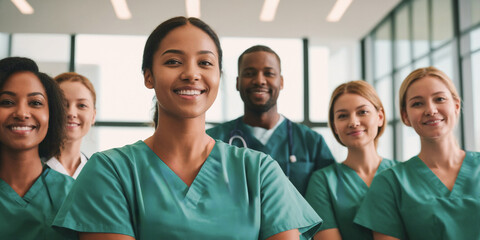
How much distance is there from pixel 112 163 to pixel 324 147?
1.16m

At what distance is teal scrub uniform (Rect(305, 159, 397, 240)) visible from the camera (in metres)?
1.67

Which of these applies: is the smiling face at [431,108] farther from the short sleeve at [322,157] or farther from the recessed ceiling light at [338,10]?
the recessed ceiling light at [338,10]

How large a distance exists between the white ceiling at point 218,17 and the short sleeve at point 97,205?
185 inches

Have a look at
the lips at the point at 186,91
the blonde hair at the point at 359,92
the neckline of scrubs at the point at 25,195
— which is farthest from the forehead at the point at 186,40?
the blonde hair at the point at 359,92

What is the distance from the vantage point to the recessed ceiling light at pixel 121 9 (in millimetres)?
5137

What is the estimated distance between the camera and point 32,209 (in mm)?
1314

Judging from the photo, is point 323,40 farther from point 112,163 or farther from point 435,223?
point 112,163

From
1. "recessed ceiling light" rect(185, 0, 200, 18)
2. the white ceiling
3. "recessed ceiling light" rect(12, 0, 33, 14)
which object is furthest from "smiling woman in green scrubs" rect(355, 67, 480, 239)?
"recessed ceiling light" rect(12, 0, 33, 14)

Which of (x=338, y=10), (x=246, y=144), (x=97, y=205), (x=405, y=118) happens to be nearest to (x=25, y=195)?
(x=97, y=205)

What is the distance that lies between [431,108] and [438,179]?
26 centimetres

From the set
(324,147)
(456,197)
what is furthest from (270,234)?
(324,147)

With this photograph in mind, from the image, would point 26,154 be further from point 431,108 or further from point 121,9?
point 121,9

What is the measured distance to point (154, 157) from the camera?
111 cm

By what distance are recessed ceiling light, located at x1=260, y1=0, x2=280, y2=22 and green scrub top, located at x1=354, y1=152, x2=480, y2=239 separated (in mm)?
3825
